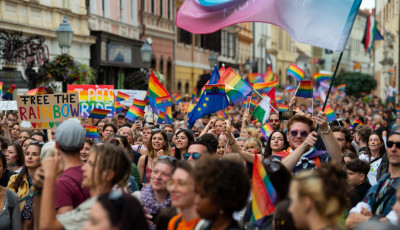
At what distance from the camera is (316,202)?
4.27 m

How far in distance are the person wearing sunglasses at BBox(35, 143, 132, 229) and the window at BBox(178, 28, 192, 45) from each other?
1586 inches

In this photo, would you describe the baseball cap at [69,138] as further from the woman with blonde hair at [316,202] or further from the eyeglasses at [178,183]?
the woman with blonde hair at [316,202]

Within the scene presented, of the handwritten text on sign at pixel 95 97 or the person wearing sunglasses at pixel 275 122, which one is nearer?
the person wearing sunglasses at pixel 275 122

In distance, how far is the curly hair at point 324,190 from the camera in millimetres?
4270

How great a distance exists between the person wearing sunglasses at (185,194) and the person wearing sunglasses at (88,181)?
0.40 meters

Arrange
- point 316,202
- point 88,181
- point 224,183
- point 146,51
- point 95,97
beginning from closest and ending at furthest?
point 316,202 < point 224,183 < point 88,181 < point 95,97 < point 146,51

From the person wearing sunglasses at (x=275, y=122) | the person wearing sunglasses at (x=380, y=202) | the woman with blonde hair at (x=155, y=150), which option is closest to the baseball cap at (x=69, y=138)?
the person wearing sunglasses at (x=380, y=202)

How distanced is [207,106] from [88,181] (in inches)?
328

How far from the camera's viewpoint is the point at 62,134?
5648mm

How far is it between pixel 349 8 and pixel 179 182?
4.04 metres

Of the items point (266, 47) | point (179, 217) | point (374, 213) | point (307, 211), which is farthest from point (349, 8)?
point (266, 47)

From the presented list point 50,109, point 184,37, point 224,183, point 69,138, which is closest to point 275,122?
point 50,109

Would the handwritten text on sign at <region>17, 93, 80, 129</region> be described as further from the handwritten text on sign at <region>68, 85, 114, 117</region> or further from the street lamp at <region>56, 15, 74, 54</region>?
the street lamp at <region>56, 15, 74, 54</region>

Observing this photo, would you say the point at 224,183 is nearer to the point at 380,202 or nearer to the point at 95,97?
the point at 380,202
